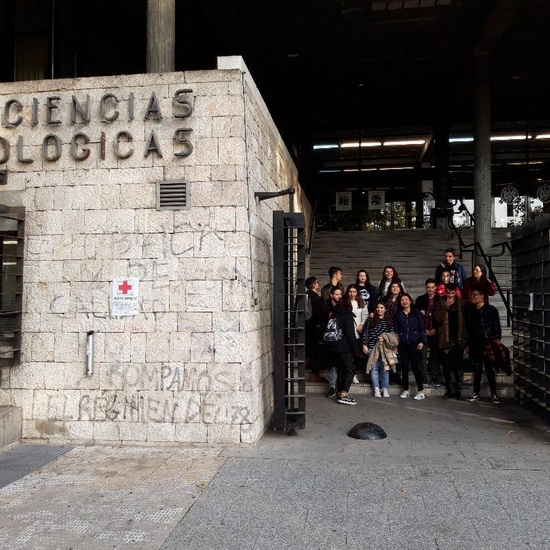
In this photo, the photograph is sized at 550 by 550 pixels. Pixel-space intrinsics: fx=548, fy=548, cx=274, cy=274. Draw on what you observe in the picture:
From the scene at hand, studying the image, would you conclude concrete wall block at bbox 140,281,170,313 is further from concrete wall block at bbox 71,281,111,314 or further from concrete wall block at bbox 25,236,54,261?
concrete wall block at bbox 25,236,54,261

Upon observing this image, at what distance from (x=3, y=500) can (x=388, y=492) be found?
326cm

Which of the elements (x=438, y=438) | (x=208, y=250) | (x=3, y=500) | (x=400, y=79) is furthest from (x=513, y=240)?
(x=400, y=79)

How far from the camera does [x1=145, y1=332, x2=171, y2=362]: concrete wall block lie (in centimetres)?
625

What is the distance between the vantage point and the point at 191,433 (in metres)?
6.15

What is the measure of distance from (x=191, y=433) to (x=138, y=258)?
2.08m

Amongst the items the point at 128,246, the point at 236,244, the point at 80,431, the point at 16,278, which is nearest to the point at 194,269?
the point at 236,244

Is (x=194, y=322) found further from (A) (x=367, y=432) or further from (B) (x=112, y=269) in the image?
(A) (x=367, y=432)

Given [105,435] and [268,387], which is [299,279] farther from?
[105,435]

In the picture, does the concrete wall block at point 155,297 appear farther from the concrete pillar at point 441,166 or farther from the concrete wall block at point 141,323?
the concrete pillar at point 441,166

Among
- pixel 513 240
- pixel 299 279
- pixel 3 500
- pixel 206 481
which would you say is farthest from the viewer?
pixel 513 240

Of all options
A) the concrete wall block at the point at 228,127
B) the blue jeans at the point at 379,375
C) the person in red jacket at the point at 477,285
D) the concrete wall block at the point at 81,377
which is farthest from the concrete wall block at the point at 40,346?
the person in red jacket at the point at 477,285

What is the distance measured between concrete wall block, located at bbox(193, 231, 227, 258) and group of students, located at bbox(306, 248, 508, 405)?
276 cm

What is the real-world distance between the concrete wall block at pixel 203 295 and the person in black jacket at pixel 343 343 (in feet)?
8.60

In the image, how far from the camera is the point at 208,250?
246 inches
